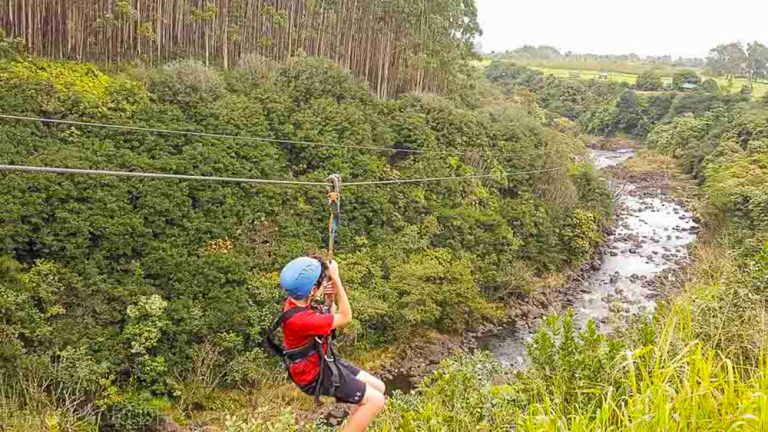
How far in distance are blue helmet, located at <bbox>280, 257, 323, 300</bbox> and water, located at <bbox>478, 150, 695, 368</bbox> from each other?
10.9m

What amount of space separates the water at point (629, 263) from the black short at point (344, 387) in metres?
10.5

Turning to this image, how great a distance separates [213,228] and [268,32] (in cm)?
1176

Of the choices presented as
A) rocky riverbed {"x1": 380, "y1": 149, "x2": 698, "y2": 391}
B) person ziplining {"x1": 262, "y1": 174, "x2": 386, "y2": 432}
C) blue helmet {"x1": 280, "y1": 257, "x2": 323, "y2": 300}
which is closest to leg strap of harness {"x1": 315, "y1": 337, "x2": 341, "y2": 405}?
person ziplining {"x1": 262, "y1": 174, "x2": 386, "y2": 432}

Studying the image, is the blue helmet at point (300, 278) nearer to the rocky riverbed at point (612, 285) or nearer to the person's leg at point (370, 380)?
the person's leg at point (370, 380)

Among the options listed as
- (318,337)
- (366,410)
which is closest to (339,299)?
(318,337)

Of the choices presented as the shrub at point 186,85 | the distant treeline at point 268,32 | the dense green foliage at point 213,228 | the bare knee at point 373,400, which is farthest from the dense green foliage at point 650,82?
the bare knee at point 373,400

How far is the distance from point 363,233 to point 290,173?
2926mm

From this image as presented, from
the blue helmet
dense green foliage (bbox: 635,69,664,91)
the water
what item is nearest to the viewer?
the blue helmet

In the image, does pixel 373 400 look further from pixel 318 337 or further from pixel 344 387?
pixel 318 337

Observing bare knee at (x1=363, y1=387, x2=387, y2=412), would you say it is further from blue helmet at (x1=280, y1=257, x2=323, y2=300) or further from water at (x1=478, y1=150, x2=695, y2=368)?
water at (x1=478, y1=150, x2=695, y2=368)

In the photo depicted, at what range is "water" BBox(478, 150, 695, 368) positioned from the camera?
17.0 m

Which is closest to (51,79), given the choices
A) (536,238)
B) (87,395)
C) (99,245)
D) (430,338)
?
(99,245)

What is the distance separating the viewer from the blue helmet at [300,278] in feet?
10.6

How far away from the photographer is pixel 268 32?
73.1 ft
